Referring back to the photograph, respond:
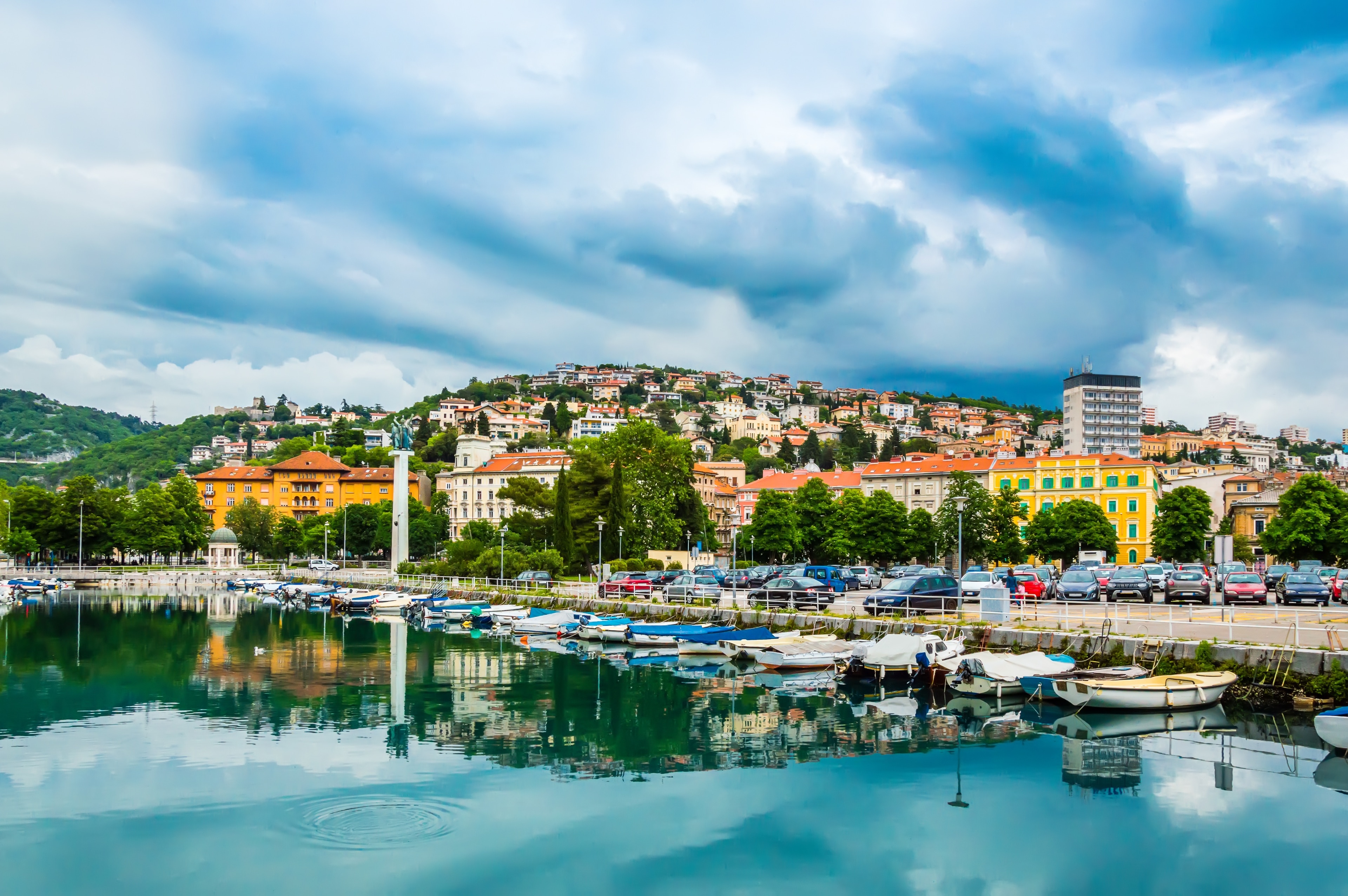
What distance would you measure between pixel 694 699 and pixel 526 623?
21.2m

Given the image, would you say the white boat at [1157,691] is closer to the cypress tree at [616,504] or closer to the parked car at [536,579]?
the parked car at [536,579]

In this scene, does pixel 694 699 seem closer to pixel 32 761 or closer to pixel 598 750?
pixel 598 750

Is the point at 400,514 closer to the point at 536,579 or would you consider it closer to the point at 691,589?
the point at 536,579

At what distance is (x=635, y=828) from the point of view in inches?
563

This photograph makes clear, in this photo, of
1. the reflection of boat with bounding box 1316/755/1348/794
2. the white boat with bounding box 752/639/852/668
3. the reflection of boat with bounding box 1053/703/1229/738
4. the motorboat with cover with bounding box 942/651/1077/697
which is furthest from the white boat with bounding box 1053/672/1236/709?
the white boat with bounding box 752/639/852/668

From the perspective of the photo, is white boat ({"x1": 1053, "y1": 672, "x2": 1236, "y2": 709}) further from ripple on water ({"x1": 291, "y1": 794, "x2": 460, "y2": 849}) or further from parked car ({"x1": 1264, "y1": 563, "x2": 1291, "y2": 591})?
parked car ({"x1": 1264, "y1": 563, "x2": 1291, "y2": 591})

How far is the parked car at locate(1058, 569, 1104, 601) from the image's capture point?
36.5 meters

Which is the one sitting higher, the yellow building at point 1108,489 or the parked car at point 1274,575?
the yellow building at point 1108,489

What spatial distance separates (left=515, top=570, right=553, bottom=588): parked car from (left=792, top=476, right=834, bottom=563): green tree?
2719cm

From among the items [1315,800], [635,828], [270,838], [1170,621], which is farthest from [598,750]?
[1170,621]

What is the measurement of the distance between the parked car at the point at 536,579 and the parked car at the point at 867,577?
706 inches

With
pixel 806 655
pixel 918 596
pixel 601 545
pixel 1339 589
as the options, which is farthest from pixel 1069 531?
pixel 806 655

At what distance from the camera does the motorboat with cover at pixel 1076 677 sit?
22328 millimetres

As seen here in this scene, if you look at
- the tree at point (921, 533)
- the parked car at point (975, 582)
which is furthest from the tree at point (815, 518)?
the parked car at point (975, 582)
